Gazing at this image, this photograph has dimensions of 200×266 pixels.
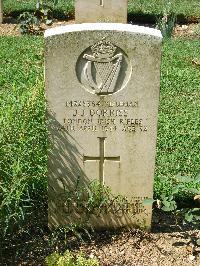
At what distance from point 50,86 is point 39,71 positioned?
379 centimetres

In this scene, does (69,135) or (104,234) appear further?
(104,234)

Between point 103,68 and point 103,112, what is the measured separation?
0.32m

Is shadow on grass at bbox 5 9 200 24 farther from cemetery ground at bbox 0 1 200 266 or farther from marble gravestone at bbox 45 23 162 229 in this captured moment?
marble gravestone at bbox 45 23 162 229

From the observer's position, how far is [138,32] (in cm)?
348

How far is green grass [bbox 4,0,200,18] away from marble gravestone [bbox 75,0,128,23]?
62.0 inches

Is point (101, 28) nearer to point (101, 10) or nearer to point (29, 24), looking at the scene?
point (101, 10)

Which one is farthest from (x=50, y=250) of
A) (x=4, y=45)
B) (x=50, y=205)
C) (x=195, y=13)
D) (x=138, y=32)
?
(x=195, y=13)

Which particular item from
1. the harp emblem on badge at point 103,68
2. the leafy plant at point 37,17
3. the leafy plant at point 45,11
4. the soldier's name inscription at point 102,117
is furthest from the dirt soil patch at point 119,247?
the leafy plant at point 45,11

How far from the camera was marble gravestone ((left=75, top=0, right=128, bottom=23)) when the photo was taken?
9.60 meters

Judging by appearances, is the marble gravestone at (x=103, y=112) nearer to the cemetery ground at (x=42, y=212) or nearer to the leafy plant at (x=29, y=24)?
the cemetery ground at (x=42, y=212)

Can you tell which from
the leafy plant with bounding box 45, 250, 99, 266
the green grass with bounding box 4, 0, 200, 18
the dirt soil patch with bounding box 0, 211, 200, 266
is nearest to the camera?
the leafy plant with bounding box 45, 250, 99, 266

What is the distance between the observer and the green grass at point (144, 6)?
11.4 metres

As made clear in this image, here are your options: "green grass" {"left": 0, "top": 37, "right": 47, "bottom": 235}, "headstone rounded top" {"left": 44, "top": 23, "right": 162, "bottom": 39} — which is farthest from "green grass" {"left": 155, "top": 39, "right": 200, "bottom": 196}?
"headstone rounded top" {"left": 44, "top": 23, "right": 162, "bottom": 39}

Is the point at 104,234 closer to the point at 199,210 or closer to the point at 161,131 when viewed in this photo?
the point at 199,210
